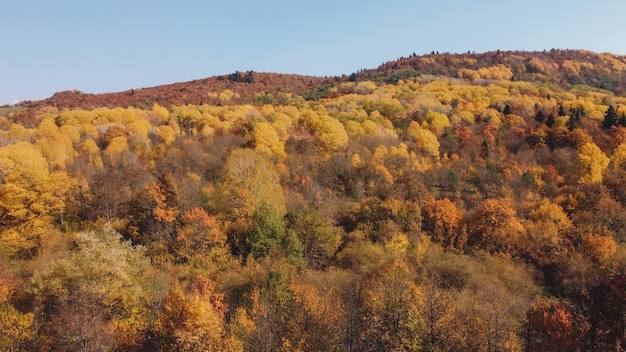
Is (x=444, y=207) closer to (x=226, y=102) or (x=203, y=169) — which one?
(x=203, y=169)

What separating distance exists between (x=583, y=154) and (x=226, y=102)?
12919 centimetres

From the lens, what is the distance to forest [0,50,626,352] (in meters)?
27.6

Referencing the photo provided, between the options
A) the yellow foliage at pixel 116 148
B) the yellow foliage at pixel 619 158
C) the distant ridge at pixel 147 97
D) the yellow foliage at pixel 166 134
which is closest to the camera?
the yellow foliage at pixel 116 148

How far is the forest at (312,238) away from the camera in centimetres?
2758

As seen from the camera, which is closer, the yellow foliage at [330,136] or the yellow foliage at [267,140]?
the yellow foliage at [267,140]

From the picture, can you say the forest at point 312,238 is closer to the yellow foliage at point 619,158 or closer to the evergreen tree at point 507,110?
the yellow foliage at point 619,158

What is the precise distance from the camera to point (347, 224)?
5609 centimetres

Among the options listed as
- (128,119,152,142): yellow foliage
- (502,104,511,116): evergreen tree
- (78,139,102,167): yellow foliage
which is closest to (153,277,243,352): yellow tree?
(78,139,102,167): yellow foliage

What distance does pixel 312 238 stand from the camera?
155 feet

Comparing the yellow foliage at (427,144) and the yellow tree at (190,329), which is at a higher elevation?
the yellow foliage at (427,144)

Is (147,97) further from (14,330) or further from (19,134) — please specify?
(14,330)

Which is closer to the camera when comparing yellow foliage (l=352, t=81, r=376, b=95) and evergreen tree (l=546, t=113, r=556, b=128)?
evergreen tree (l=546, t=113, r=556, b=128)

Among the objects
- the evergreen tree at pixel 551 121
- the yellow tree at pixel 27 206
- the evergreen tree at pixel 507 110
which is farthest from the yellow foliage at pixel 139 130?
the evergreen tree at pixel 507 110

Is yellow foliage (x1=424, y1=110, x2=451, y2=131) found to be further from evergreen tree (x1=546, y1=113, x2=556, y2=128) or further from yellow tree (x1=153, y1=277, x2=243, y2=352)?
yellow tree (x1=153, y1=277, x2=243, y2=352)
